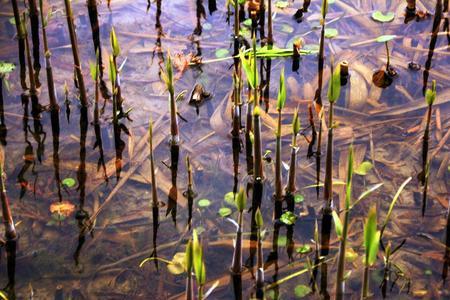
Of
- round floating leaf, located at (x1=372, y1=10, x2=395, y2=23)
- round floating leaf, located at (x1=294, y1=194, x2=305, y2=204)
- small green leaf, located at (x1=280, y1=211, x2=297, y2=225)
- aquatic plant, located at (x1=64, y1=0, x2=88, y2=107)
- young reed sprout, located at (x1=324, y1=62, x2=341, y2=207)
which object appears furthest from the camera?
round floating leaf, located at (x1=372, y1=10, x2=395, y2=23)

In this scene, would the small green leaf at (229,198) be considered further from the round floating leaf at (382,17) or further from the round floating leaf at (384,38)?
the round floating leaf at (382,17)

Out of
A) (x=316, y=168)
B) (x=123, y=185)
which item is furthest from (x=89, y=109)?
(x=316, y=168)

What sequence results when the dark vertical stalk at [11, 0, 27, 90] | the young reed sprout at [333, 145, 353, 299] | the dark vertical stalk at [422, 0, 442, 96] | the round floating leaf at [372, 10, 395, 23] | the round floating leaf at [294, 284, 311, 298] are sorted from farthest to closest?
1. the round floating leaf at [372, 10, 395, 23]
2. the dark vertical stalk at [11, 0, 27, 90]
3. the dark vertical stalk at [422, 0, 442, 96]
4. the round floating leaf at [294, 284, 311, 298]
5. the young reed sprout at [333, 145, 353, 299]

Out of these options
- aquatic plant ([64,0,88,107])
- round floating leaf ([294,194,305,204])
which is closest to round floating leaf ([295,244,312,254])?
round floating leaf ([294,194,305,204])

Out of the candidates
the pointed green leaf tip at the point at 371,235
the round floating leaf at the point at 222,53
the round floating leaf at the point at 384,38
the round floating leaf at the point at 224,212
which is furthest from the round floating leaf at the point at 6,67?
the pointed green leaf tip at the point at 371,235

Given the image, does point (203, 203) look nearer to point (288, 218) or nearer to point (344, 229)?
point (288, 218)

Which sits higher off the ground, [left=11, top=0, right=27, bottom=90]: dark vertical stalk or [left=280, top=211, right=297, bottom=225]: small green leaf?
[left=11, top=0, right=27, bottom=90]: dark vertical stalk

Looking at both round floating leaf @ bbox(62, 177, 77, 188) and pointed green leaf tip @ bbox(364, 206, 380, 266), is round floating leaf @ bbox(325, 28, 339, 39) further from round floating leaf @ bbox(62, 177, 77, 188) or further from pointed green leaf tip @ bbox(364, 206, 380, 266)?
pointed green leaf tip @ bbox(364, 206, 380, 266)
